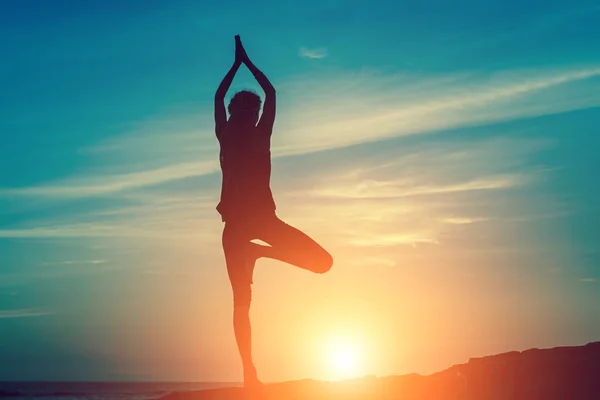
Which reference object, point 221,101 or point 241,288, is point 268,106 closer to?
point 221,101

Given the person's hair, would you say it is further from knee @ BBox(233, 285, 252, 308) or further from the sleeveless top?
knee @ BBox(233, 285, 252, 308)

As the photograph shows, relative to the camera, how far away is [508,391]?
8734mm

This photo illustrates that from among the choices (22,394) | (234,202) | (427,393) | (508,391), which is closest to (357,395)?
(427,393)

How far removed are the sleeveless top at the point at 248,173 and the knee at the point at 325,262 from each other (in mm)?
767

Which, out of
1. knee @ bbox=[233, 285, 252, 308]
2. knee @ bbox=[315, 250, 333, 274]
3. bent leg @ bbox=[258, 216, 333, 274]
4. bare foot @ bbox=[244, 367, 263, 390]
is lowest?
bare foot @ bbox=[244, 367, 263, 390]

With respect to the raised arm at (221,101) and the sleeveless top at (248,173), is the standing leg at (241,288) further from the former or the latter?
the raised arm at (221,101)

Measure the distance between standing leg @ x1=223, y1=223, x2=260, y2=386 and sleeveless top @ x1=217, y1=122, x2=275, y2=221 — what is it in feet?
0.87

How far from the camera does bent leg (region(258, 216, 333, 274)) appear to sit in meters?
8.68

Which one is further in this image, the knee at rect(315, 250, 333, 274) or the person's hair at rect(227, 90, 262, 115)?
the person's hair at rect(227, 90, 262, 115)

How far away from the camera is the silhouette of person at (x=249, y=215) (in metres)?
8.65

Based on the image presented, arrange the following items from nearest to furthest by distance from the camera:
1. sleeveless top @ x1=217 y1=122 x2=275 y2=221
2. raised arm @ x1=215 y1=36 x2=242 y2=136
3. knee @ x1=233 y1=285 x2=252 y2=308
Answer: sleeveless top @ x1=217 y1=122 x2=275 y2=221
knee @ x1=233 y1=285 x2=252 y2=308
raised arm @ x1=215 y1=36 x2=242 y2=136

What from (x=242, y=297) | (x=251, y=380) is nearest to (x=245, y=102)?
(x=242, y=297)

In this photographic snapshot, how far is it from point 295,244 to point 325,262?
1.31ft

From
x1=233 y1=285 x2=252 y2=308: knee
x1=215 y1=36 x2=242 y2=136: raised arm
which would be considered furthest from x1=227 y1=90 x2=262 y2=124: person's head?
x1=233 y1=285 x2=252 y2=308: knee
